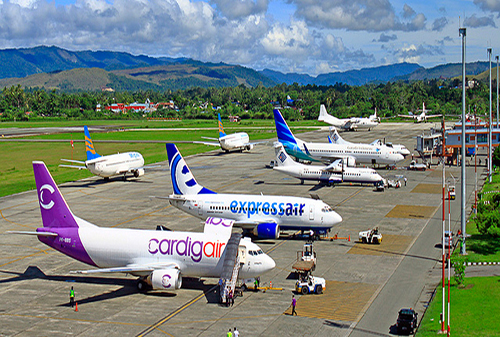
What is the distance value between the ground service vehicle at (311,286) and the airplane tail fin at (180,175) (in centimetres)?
1980

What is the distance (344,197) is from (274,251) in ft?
98.5

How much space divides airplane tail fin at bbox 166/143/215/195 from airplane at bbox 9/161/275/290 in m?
15.2

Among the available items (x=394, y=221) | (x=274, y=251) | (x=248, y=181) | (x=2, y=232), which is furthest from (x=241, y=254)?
(x=248, y=181)

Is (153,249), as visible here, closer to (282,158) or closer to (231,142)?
(282,158)

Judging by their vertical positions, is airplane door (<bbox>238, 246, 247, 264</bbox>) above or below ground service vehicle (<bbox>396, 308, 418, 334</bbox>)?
above

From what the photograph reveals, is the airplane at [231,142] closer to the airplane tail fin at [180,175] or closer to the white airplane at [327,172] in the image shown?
the white airplane at [327,172]

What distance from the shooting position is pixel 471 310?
3622 cm

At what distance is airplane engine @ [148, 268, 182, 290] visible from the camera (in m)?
39.1

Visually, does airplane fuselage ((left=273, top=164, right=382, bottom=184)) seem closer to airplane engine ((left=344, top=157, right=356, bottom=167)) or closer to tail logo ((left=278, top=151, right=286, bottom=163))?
tail logo ((left=278, top=151, right=286, bottom=163))

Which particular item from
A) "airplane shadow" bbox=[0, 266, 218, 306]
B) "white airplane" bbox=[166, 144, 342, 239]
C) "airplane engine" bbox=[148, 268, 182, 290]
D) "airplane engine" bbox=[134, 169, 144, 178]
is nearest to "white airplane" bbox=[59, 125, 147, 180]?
"airplane engine" bbox=[134, 169, 144, 178]

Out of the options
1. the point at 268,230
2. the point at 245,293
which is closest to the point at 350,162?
the point at 268,230

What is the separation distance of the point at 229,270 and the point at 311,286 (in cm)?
661

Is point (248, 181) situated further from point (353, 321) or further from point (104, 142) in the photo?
point (104, 142)

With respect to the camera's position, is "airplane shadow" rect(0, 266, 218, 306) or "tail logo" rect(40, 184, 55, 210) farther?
"tail logo" rect(40, 184, 55, 210)
